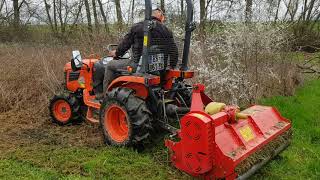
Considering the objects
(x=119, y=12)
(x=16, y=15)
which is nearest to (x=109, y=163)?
(x=119, y=12)

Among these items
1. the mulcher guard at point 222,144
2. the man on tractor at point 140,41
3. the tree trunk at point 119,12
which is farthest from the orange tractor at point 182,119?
the tree trunk at point 119,12

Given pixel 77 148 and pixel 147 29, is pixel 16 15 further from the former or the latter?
pixel 147 29

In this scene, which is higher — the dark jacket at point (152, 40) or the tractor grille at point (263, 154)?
the dark jacket at point (152, 40)

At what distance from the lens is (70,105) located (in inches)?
279

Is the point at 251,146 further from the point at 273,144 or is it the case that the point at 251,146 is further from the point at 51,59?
the point at 51,59

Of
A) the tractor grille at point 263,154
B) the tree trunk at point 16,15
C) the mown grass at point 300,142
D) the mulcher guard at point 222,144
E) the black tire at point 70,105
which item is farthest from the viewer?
the tree trunk at point 16,15

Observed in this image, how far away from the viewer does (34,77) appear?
9531 millimetres

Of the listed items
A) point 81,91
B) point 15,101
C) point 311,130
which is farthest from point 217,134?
point 15,101

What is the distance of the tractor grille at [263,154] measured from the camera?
4.34m

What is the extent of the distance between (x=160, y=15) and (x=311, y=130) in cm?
315

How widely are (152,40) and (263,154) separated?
212 cm

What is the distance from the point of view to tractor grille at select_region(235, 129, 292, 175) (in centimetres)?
434

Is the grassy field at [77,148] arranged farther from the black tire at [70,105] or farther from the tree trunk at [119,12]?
the tree trunk at [119,12]

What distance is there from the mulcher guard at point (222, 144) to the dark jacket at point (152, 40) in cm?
96
